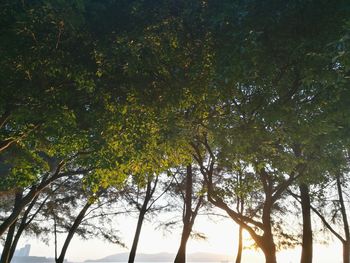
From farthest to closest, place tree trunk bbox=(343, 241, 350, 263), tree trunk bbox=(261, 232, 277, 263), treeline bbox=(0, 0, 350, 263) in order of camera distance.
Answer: tree trunk bbox=(343, 241, 350, 263) < tree trunk bbox=(261, 232, 277, 263) < treeline bbox=(0, 0, 350, 263)

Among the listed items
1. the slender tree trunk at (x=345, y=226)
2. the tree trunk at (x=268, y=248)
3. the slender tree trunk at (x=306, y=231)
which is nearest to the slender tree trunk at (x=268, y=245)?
the tree trunk at (x=268, y=248)

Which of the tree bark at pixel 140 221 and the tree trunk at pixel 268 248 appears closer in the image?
the tree trunk at pixel 268 248

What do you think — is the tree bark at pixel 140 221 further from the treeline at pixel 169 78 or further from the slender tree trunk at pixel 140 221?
the treeline at pixel 169 78

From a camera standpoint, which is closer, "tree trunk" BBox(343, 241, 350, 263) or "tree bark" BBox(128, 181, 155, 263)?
"tree trunk" BBox(343, 241, 350, 263)

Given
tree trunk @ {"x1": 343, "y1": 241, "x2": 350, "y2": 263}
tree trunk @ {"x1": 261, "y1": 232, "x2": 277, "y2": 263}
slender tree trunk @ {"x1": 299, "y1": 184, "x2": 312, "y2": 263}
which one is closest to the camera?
tree trunk @ {"x1": 261, "y1": 232, "x2": 277, "y2": 263}

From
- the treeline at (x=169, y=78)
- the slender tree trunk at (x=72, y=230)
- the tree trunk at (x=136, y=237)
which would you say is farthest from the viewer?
the tree trunk at (x=136, y=237)

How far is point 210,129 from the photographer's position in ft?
43.4

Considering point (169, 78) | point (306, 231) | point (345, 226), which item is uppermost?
point (169, 78)

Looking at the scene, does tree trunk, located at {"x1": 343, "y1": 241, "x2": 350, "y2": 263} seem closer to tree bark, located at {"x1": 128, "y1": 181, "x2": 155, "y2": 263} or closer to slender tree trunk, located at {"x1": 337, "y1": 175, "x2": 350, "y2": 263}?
slender tree trunk, located at {"x1": 337, "y1": 175, "x2": 350, "y2": 263}

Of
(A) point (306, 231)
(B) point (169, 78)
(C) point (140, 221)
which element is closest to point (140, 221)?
(C) point (140, 221)

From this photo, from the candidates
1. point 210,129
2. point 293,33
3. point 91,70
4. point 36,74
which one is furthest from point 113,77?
point 293,33

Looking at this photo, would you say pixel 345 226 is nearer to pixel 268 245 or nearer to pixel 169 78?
pixel 268 245

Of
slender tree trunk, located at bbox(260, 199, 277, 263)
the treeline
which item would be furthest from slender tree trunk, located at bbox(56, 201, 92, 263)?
slender tree trunk, located at bbox(260, 199, 277, 263)

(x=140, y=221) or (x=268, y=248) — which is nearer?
(x=268, y=248)
